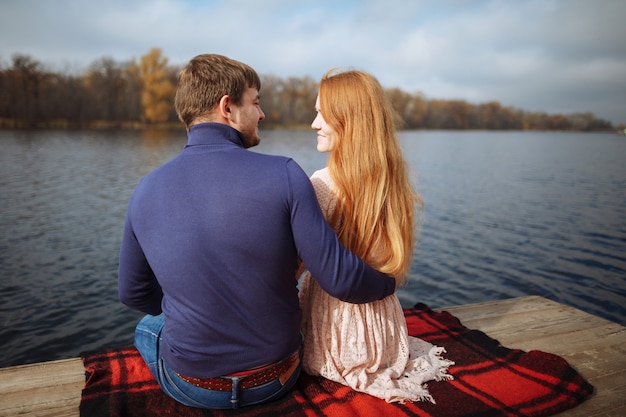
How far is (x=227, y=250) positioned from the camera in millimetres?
1846

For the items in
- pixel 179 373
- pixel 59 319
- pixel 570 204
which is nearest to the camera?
pixel 179 373

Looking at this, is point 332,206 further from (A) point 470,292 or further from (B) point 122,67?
(B) point 122,67

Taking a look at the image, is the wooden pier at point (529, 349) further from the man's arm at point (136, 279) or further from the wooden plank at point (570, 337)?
the man's arm at point (136, 279)

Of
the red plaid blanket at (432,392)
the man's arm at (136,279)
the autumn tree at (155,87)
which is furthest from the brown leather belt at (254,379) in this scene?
the autumn tree at (155,87)

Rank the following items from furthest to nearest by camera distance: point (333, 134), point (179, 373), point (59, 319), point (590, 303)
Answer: point (590, 303) → point (59, 319) → point (333, 134) → point (179, 373)

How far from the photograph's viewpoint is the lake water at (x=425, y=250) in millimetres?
5875

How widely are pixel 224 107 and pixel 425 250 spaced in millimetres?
7696

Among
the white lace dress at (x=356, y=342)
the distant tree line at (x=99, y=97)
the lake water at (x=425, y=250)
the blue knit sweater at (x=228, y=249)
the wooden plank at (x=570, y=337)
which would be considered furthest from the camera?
the distant tree line at (x=99, y=97)

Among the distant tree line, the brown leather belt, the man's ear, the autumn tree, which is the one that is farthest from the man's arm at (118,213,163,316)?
the autumn tree

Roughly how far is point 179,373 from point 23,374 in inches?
50.6

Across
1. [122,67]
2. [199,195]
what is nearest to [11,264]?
[199,195]

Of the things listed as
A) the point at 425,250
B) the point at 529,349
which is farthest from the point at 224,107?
the point at 425,250

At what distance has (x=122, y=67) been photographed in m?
58.8

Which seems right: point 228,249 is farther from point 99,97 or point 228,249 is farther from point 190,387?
point 99,97
